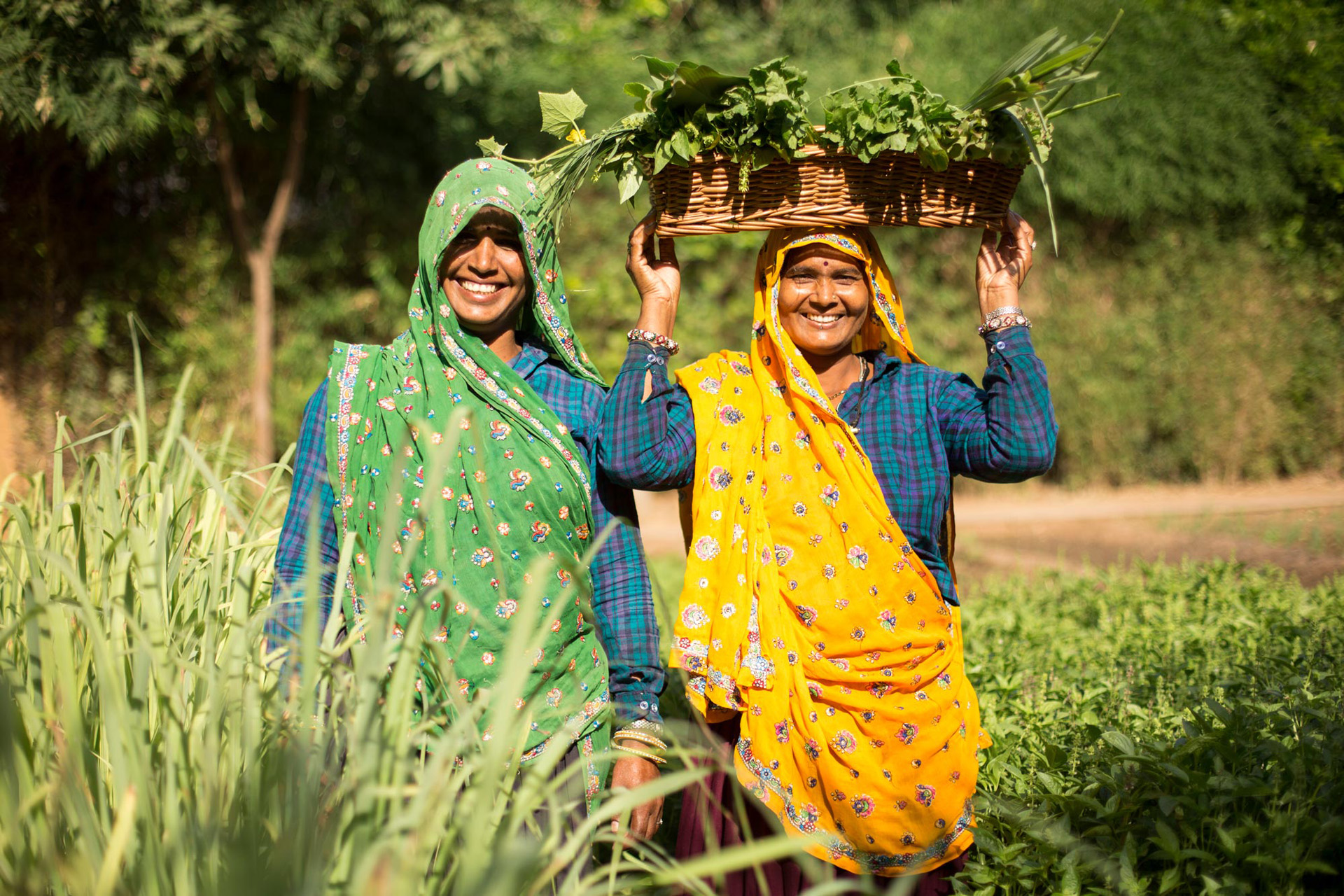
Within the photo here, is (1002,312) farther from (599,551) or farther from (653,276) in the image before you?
(599,551)

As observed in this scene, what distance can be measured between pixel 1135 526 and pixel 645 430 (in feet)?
18.4

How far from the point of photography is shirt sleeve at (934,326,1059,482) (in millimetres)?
2055

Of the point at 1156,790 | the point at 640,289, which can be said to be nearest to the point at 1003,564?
the point at 1156,790

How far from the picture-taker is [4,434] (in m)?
5.51

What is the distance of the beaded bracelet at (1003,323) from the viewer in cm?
214

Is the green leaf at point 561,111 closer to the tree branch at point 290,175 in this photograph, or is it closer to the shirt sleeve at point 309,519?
the shirt sleeve at point 309,519

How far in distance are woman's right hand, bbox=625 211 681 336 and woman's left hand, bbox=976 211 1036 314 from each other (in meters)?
0.67

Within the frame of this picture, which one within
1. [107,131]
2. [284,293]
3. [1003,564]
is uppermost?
[107,131]

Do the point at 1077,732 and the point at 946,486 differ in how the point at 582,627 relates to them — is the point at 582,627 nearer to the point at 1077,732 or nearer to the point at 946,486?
the point at 946,486

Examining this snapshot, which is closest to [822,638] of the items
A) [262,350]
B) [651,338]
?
[651,338]

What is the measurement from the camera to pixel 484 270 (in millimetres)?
2197

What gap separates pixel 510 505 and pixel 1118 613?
270 centimetres

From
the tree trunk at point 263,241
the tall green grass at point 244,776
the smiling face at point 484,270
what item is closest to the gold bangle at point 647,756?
the tall green grass at point 244,776

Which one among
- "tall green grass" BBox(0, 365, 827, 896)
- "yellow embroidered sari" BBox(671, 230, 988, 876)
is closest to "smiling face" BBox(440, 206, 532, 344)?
"yellow embroidered sari" BBox(671, 230, 988, 876)
